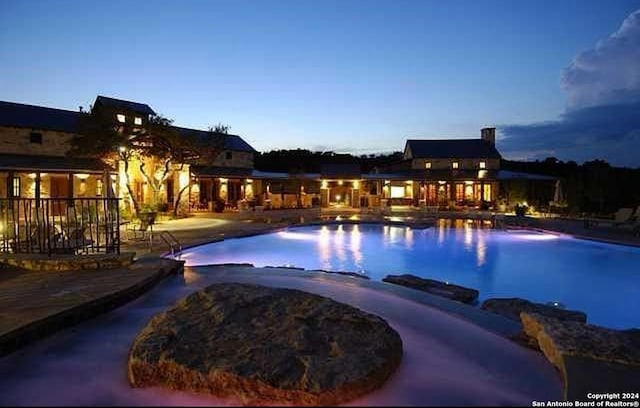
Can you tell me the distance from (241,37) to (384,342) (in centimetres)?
2319

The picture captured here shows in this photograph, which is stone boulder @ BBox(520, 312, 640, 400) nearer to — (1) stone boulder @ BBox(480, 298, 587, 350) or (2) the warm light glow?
(1) stone boulder @ BBox(480, 298, 587, 350)

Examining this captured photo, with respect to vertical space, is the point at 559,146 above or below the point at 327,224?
above

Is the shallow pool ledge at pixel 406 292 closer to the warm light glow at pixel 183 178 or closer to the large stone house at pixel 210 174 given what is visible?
the large stone house at pixel 210 174

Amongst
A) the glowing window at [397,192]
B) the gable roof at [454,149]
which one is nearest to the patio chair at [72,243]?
the glowing window at [397,192]

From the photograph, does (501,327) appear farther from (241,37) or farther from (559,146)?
(559,146)

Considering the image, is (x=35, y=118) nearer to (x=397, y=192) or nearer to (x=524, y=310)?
(x=524, y=310)

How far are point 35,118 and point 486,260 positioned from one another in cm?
2458

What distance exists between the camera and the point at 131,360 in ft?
9.14

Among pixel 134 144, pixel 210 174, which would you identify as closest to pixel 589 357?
pixel 134 144

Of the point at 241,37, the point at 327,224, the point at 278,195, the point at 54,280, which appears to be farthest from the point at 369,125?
the point at 54,280

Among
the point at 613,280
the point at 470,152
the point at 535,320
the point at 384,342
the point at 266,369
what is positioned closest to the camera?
the point at 266,369

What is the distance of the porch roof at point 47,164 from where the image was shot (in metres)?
17.3

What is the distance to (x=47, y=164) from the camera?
18.7 m

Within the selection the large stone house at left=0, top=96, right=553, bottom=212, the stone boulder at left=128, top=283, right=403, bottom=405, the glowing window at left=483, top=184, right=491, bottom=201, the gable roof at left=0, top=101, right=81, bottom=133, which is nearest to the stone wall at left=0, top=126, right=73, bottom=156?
the large stone house at left=0, top=96, right=553, bottom=212
